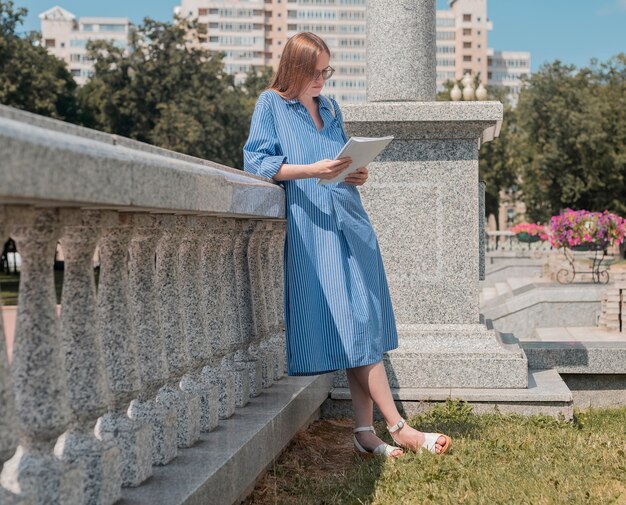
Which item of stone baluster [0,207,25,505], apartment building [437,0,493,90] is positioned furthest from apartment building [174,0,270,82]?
stone baluster [0,207,25,505]

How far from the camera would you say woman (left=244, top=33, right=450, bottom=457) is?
14.6ft

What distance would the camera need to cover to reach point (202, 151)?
132 ft

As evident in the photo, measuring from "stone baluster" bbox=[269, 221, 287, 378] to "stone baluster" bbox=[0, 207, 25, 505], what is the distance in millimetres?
2980

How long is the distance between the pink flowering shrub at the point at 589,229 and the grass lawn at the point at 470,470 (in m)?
13.7

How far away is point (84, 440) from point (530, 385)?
370cm

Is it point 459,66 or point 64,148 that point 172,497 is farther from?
point 459,66

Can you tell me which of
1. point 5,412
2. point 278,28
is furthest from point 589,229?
point 278,28

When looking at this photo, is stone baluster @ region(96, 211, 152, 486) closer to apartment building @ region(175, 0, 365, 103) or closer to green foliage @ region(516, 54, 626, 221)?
green foliage @ region(516, 54, 626, 221)

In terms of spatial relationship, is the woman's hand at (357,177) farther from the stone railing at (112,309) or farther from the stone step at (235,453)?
the stone step at (235,453)

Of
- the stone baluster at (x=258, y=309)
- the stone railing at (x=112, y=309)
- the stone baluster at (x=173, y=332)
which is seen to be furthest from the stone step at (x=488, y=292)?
the stone baluster at (x=173, y=332)

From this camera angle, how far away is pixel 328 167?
4.29m

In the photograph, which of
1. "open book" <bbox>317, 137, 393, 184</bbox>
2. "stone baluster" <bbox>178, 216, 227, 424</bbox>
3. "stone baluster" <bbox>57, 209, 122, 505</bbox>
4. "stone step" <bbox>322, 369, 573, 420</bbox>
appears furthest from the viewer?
"stone step" <bbox>322, 369, 573, 420</bbox>

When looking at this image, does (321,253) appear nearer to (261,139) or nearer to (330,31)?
(261,139)

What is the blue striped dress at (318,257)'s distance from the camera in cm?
444
